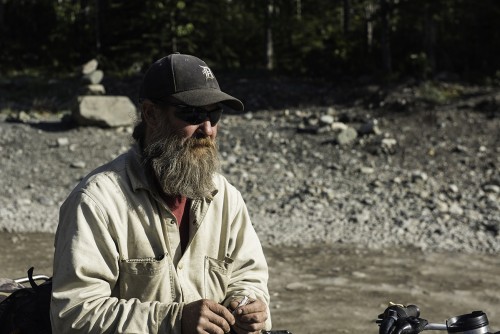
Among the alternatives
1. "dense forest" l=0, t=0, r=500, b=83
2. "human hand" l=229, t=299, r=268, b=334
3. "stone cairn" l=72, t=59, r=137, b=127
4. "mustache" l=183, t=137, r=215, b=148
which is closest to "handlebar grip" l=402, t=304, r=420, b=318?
"human hand" l=229, t=299, r=268, b=334

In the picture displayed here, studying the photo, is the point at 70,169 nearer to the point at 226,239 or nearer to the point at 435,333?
the point at 435,333

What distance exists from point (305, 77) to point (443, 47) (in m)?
2.91

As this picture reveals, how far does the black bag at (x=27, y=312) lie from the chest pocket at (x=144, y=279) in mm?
310

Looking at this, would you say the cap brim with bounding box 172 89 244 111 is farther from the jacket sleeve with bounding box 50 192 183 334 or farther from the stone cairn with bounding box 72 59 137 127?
the stone cairn with bounding box 72 59 137 127

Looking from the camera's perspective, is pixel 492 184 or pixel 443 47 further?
pixel 443 47

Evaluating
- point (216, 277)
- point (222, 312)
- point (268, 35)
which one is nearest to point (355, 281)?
point (216, 277)

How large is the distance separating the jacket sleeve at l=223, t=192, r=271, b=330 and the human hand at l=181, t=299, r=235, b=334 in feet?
1.44

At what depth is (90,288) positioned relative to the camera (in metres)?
3.01

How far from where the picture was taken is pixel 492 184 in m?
10.8

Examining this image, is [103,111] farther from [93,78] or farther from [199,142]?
[199,142]

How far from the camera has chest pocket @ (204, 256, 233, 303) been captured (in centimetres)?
342

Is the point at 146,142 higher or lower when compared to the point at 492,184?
higher

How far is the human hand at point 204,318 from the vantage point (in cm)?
298

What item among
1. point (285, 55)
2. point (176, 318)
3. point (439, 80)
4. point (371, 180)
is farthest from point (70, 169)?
point (285, 55)
